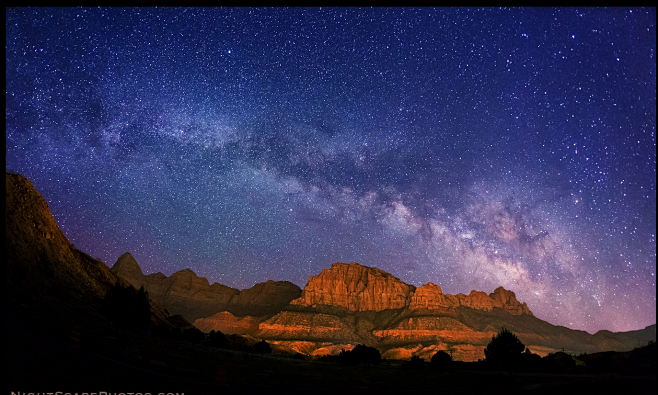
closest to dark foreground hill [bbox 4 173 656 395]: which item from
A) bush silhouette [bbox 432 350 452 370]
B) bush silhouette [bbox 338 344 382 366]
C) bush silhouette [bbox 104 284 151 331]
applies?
bush silhouette [bbox 104 284 151 331]

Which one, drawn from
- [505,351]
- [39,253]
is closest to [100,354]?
[39,253]

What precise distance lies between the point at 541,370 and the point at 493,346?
16.3 meters

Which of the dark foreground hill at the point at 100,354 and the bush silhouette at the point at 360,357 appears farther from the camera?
the bush silhouette at the point at 360,357

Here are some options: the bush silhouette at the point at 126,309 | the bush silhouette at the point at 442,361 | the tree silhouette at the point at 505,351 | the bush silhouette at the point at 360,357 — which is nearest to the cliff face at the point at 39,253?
the bush silhouette at the point at 126,309

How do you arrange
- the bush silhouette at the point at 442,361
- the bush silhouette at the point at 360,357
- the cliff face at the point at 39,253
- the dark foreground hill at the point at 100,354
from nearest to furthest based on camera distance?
the dark foreground hill at the point at 100,354, the cliff face at the point at 39,253, the bush silhouette at the point at 442,361, the bush silhouette at the point at 360,357

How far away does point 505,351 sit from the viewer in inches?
2386

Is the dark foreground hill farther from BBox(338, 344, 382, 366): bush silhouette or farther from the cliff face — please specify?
BBox(338, 344, 382, 366): bush silhouette

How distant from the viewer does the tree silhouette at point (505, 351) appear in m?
59.2

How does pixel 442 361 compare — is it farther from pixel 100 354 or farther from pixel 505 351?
pixel 100 354

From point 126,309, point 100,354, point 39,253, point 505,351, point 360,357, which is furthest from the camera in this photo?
point 360,357

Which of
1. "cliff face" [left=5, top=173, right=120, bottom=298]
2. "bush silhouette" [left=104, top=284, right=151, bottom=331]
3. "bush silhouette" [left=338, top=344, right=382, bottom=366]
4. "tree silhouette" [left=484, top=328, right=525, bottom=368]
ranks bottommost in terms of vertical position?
"bush silhouette" [left=338, top=344, right=382, bottom=366]

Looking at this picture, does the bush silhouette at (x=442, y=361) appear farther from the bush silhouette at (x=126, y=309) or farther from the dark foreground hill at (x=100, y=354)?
the bush silhouette at (x=126, y=309)

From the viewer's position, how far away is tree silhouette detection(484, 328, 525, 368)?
59.2 m

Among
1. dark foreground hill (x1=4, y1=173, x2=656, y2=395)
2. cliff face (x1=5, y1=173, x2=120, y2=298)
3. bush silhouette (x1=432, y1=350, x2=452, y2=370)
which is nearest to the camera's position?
dark foreground hill (x1=4, y1=173, x2=656, y2=395)
